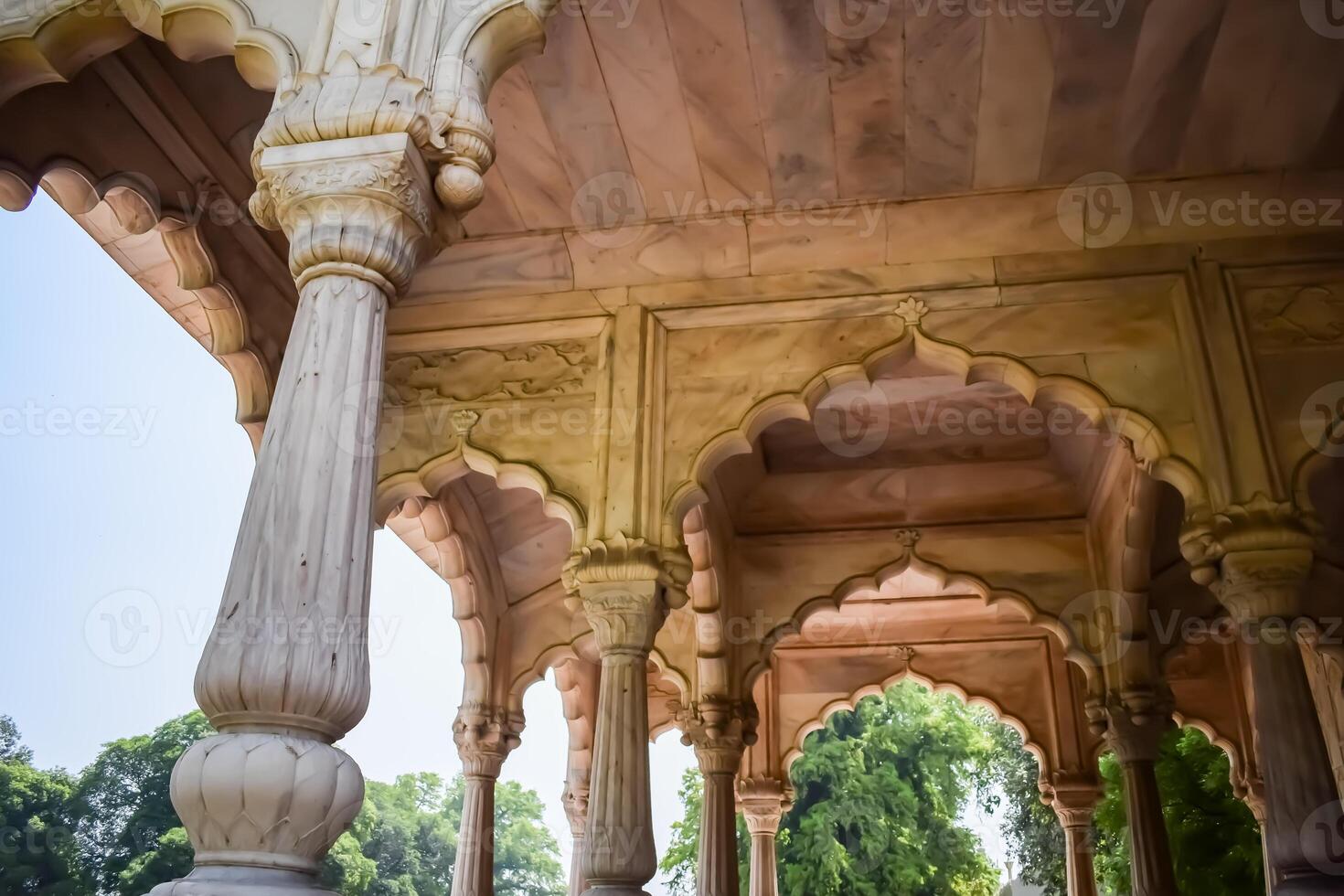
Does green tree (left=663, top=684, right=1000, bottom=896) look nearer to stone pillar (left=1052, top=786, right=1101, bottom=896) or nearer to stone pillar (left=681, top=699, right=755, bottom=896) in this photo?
stone pillar (left=1052, top=786, right=1101, bottom=896)

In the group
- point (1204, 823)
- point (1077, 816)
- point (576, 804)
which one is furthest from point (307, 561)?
point (1204, 823)

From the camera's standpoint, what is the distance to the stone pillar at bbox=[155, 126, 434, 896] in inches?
104

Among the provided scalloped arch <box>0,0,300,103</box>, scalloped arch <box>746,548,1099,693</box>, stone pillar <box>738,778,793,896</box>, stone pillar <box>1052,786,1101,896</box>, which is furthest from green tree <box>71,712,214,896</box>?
Answer: scalloped arch <box>0,0,300,103</box>

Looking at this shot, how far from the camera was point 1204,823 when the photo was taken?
1448cm

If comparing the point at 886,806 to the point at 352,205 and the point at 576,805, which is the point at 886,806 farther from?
the point at 352,205

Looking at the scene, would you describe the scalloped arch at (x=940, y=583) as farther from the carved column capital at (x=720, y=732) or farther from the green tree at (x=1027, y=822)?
the green tree at (x=1027, y=822)

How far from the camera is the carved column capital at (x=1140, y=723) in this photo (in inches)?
337

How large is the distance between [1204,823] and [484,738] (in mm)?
10609

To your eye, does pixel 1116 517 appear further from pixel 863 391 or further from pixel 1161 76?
pixel 1161 76

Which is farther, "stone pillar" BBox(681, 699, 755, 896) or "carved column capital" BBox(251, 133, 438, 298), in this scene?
"stone pillar" BBox(681, 699, 755, 896)

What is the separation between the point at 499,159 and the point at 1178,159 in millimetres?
3905
